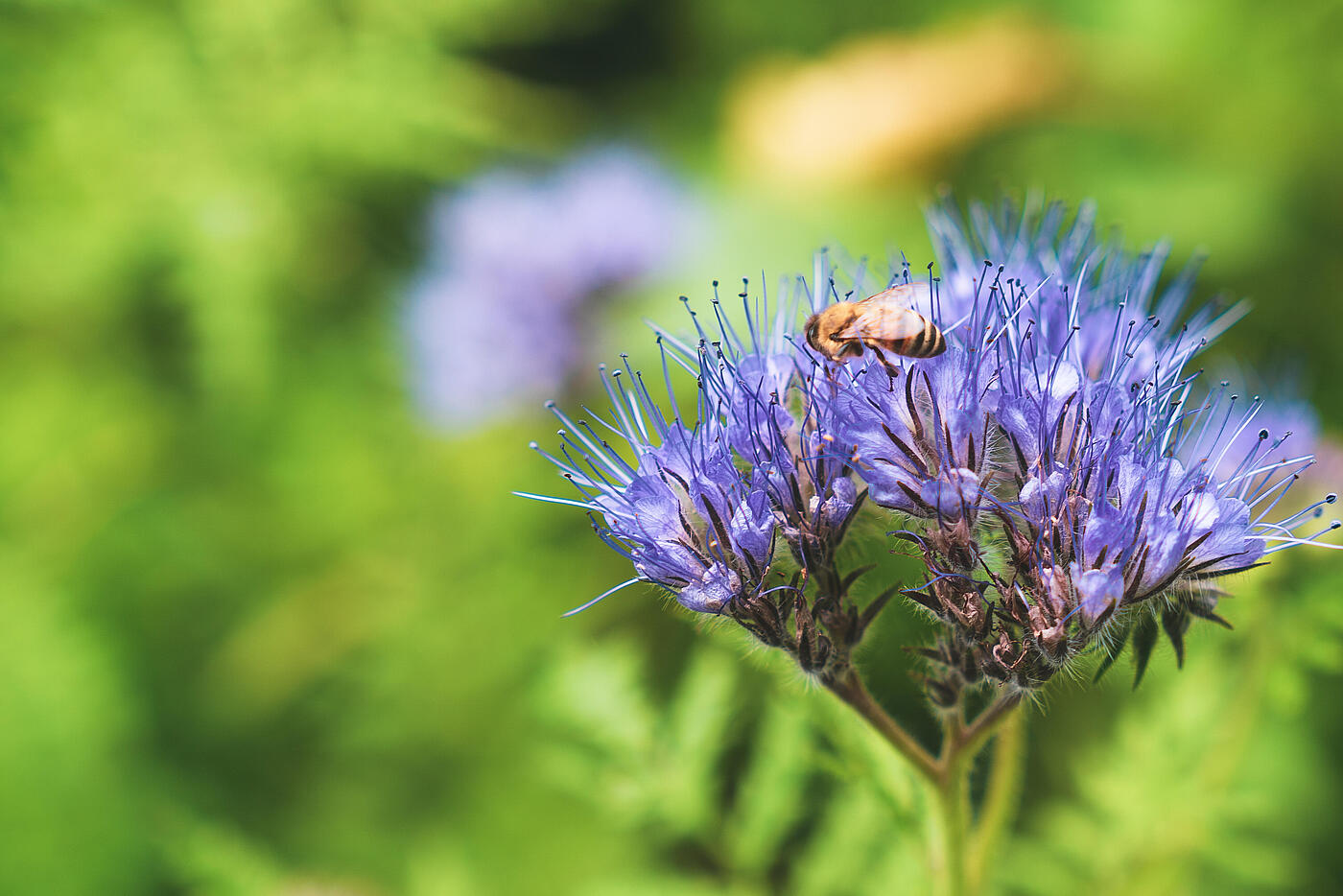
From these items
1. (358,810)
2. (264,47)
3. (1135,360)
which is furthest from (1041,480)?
(264,47)

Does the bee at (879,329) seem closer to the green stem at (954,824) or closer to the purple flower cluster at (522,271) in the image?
the green stem at (954,824)

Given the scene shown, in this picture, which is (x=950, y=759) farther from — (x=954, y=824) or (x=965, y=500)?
(x=965, y=500)

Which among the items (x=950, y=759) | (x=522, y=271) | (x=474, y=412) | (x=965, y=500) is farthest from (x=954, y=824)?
(x=522, y=271)

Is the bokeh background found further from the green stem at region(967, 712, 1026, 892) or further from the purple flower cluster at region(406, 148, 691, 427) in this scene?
the green stem at region(967, 712, 1026, 892)

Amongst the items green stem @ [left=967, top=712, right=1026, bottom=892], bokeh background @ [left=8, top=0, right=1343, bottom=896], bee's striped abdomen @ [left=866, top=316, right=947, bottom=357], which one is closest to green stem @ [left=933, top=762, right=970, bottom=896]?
green stem @ [left=967, top=712, right=1026, bottom=892]

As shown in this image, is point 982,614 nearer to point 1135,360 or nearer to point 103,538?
point 1135,360
